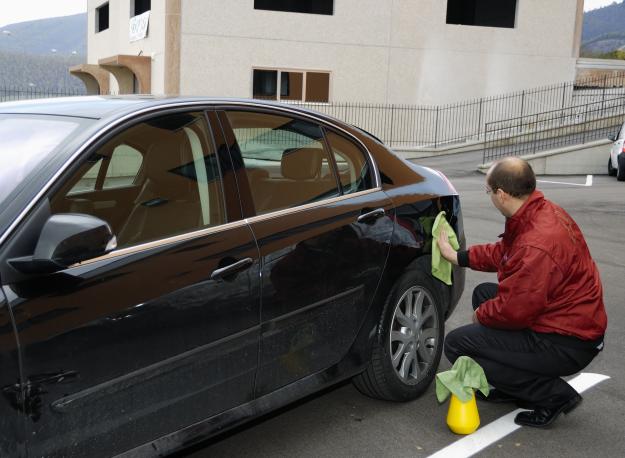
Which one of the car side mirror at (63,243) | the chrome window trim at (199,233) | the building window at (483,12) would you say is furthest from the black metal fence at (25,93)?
the car side mirror at (63,243)

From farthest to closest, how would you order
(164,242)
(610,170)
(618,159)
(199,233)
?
(610,170)
(618,159)
(199,233)
(164,242)

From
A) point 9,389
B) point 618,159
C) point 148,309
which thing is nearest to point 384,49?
Answer: point 618,159

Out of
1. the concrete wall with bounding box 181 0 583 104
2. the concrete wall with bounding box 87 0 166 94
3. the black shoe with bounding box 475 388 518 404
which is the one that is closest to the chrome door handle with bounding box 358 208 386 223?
the black shoe with bounding box 475 388 518 404

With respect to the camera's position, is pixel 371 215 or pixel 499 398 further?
pixel 499 398

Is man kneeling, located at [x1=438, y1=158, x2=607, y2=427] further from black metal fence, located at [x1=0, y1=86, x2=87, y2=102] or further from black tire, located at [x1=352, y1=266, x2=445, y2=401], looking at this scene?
black metal fence, located at [x1=0, y1=86, x2=87, y2=102]

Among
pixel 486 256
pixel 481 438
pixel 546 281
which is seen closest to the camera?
pixel 546 281

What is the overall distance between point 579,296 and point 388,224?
1.00 m

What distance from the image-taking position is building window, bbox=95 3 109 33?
39.3 metres

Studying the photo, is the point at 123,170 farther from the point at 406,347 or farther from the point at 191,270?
the point at 406,347

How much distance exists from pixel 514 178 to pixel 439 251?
0.68 m

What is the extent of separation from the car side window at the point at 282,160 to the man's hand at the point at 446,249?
85 cm

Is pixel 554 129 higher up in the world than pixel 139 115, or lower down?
lower down

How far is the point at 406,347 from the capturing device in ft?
14.4

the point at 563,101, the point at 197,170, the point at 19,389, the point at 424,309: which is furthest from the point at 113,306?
the point at 563,101
